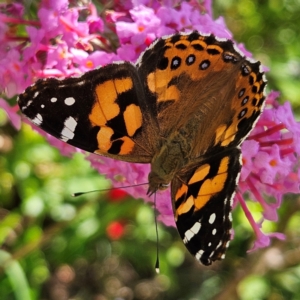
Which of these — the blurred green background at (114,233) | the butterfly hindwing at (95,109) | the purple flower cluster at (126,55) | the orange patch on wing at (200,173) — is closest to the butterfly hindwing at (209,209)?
the orange patch on wing at (200,173)

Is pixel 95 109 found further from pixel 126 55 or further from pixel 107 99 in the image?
pixel 126 55

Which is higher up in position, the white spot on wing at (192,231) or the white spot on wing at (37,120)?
the white spot on wing at (37,120)

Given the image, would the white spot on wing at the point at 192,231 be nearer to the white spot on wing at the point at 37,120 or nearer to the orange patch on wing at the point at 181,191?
the orange patch on wing at the point at 181,191

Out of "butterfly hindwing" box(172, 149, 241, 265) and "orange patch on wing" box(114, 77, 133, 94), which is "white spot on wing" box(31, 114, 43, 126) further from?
"butterfly hindwing" box(172, 149, 241, 265)

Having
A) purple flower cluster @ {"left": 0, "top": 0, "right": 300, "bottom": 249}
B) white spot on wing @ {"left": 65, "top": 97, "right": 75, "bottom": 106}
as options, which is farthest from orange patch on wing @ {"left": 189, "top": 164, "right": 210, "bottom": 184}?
white spot on wing @ {"left": 65, "top": 97, "right": 75, "bottom": 106}

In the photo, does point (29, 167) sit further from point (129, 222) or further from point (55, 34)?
point (55, 34)

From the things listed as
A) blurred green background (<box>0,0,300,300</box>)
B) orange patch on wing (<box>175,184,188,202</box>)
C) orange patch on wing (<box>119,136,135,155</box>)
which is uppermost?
orange patch on wing (<box>119,136,135,155</box>)

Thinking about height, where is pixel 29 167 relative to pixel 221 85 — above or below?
below

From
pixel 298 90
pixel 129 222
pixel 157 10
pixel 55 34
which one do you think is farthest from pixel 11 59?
pixel 298 90
